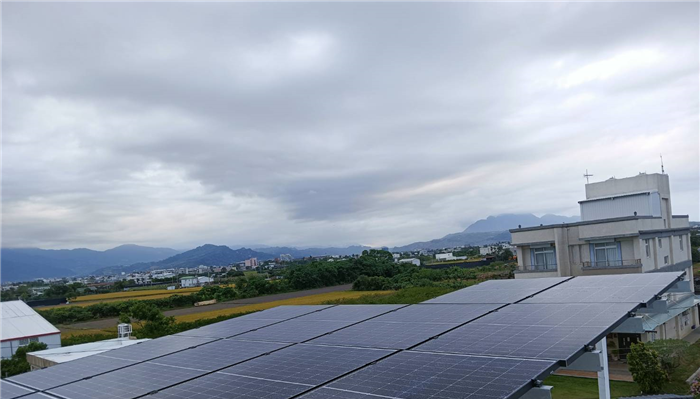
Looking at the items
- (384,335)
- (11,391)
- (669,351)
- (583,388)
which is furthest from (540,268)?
(11,391)

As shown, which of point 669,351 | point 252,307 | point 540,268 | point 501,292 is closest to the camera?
point 501,292

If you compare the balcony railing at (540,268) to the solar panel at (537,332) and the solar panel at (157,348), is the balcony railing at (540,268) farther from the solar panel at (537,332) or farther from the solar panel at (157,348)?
the solar panel at (157,348)

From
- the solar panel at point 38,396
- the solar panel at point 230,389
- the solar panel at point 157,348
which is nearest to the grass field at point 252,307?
the solar panel at point 157,348

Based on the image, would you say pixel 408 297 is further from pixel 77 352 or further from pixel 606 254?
pixel 77 352

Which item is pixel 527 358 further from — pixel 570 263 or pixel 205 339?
pixel 570 263

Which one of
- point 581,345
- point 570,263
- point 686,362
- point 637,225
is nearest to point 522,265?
point 570,263

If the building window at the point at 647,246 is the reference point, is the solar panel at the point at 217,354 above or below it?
below
